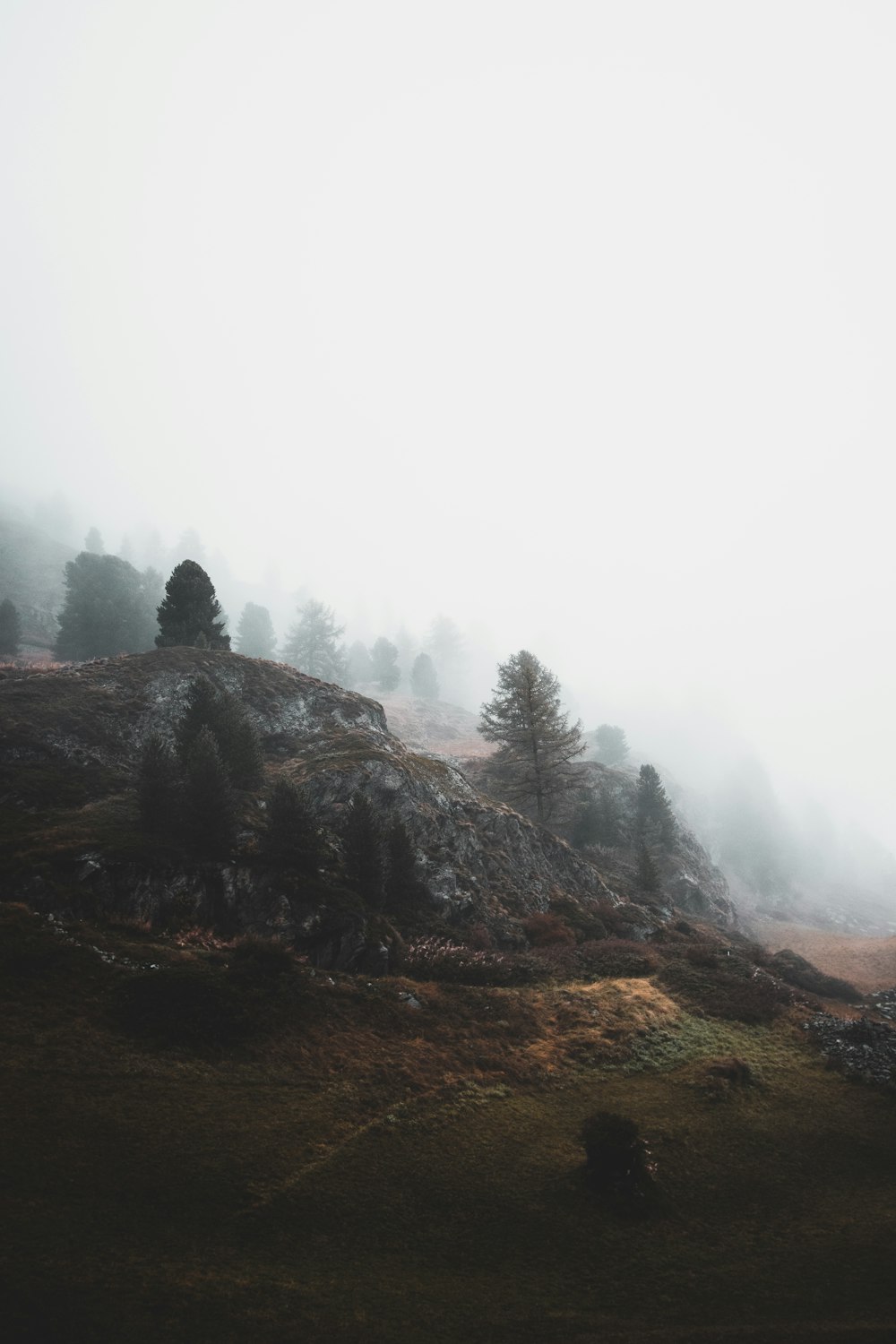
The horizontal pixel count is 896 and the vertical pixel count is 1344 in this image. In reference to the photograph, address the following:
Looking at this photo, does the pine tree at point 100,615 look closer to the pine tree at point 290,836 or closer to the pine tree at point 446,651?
the pine tree at point 290,836

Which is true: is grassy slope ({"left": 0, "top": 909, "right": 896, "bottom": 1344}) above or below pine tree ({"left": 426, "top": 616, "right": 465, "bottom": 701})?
below

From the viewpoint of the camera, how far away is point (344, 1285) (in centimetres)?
752

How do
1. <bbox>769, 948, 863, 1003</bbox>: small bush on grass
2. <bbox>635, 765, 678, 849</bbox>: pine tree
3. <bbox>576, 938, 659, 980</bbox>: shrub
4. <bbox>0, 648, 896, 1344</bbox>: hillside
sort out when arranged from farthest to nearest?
<bbox>635, 765, 678, 849</bbox>: pine tree
<bbox>769, 948, 863, 1003</bbox>: small bush on grass
<bbox>576, 938, 659, 980</bbox>: shrub
<bbox>0, 648, 896, 1344</bbox>: hillside

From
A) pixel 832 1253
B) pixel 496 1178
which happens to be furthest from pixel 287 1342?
pixel 832 1253

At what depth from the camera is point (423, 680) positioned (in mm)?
108188

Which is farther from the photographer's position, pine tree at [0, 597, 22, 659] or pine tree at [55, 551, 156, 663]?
pine tree at [55, 551, 156, 663]

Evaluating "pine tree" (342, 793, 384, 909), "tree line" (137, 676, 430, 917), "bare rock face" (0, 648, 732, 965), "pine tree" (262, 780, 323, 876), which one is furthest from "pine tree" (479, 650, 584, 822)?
"pine tree" (262, 780, 323, 876)

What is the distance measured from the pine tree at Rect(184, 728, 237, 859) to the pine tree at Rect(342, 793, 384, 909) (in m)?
4.63

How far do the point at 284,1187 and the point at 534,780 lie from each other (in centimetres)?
3462

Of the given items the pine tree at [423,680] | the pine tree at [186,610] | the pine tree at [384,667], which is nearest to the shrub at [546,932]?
the pine tree at [186,610]

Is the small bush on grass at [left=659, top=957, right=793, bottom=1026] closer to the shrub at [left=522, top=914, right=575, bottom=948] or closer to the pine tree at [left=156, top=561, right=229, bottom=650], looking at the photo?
the shrub at [left=522, top=914, right=575, bottom=948]

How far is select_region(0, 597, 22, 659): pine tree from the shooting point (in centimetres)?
5694

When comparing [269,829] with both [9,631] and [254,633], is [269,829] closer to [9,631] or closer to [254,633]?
[9,631]

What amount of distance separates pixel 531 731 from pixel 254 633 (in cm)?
6598
